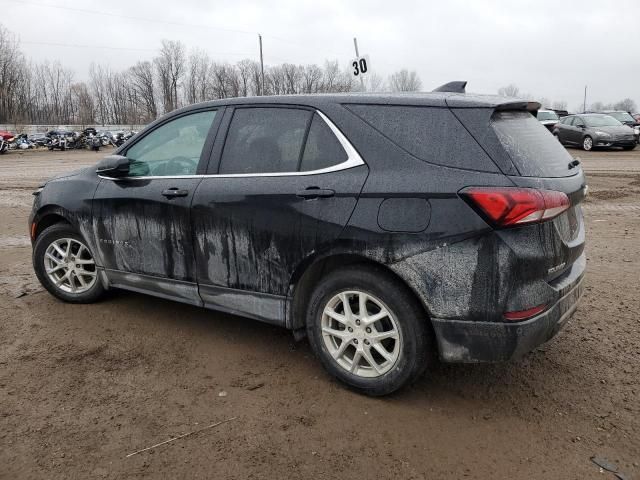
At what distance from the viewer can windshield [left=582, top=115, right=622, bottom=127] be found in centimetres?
2164

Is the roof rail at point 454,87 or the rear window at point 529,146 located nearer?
the rear window at point 529,146

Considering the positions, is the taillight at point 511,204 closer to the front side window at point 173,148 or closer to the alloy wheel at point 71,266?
the front side window at point 173,148

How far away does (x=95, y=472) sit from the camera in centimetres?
255

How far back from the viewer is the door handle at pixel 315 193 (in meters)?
3.08

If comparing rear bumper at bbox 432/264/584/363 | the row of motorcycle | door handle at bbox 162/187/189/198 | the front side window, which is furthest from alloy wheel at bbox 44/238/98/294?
the row of motorcycle

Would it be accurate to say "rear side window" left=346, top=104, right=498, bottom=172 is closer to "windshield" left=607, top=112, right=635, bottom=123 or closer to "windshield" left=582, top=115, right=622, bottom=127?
"windshield" left=582, top=115, right=622, bottom=127

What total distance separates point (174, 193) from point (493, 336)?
7.57ft

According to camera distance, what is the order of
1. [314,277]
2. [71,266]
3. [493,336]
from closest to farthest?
[493,336], [314,277], [71,266]

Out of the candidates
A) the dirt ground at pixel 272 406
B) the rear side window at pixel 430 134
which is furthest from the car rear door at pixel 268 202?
the dirt ground at pixel 272 406

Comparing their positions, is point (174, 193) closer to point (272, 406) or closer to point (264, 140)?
point (264, 140)

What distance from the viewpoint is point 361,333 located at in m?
3.09

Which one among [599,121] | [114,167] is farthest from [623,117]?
[114,167]

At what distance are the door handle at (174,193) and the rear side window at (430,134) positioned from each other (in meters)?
1.35

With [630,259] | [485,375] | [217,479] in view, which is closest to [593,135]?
[630,259]
